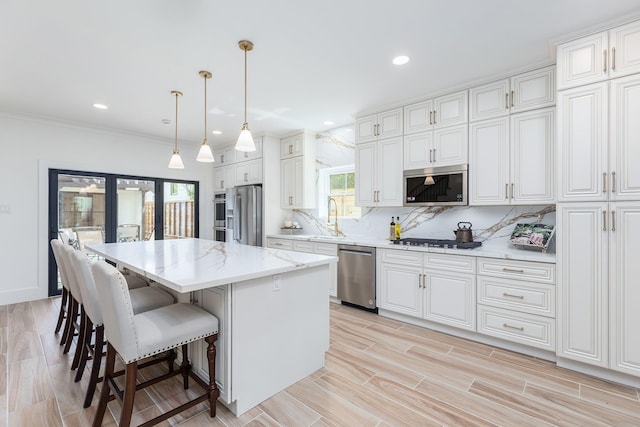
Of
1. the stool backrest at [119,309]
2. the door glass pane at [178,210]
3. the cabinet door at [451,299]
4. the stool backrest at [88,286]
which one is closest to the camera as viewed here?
the stool backrest at [119,309]

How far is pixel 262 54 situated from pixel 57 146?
3.80m

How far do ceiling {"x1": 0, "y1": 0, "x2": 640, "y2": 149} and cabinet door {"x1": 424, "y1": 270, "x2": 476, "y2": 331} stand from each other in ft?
6.55

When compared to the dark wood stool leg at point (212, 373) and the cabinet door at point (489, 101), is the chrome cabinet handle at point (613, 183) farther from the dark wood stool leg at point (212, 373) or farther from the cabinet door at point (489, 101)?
the dark wood stool leg at point (212, 373)

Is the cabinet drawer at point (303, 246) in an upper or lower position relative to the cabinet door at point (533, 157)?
lower

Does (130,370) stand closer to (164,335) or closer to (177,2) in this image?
(164,335)

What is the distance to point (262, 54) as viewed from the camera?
257 cm

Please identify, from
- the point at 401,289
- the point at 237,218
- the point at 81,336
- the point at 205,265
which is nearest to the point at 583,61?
the point at 401,289

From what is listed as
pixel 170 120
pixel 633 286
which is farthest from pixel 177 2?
pixel 633 286

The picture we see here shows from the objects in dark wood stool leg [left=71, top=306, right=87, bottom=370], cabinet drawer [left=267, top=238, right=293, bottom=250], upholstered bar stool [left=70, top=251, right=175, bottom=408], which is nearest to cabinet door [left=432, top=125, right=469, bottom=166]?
cabinet drawer [left=267, top=238, right=293, bottom=250]

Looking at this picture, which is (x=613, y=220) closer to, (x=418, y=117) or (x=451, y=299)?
(x=451, y=299)

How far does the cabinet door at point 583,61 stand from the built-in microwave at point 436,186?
3.50 feet

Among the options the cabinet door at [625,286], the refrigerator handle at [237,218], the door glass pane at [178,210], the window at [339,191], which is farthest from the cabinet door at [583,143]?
the door glass pane at [178,210]

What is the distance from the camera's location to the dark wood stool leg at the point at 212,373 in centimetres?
176

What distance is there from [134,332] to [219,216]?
4559 millimetres
